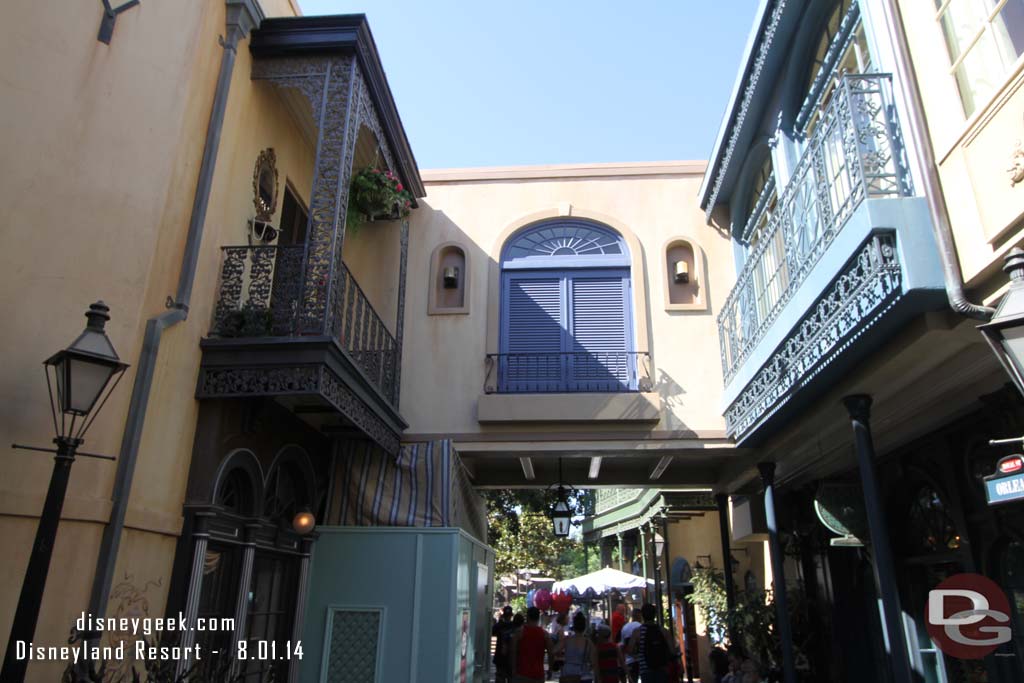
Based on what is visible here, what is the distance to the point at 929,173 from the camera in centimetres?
459

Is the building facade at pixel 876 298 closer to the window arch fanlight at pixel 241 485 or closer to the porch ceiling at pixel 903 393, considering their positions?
the porch ceiling at pixel 903 393

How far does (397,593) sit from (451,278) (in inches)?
169

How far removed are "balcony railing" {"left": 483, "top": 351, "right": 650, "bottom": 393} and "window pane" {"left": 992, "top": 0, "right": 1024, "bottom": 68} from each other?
224 inches

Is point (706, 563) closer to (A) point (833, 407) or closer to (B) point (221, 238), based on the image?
(A) point (833, 407)

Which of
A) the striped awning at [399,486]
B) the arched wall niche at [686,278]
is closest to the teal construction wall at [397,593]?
the striped awning at [399,486]

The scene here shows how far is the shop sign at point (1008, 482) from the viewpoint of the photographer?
12.0ft

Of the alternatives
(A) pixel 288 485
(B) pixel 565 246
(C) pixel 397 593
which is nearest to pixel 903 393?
(B) pixel 565 246

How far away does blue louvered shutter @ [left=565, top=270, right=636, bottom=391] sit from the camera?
9.43 metres

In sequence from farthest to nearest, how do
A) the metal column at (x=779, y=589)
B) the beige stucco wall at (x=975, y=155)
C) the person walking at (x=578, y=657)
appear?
the person walking at (x=578, y=657) → the metal column at (x=779, y=589) → the beige stucco wall at (x=975, y=155)

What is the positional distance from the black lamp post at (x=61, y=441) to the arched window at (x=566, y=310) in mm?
6013

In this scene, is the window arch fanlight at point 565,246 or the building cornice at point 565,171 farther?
the building cornice at point 565,171

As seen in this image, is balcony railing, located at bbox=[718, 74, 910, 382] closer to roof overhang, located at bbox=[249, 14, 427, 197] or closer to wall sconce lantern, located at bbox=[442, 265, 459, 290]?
wall sconce lantern, located at bbox=[442, 265, 459, 290]

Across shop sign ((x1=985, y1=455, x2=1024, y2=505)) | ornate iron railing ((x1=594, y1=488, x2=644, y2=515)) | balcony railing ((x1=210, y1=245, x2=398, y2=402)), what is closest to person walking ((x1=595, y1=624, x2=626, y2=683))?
balcony railing ((x1=210, y1=245, x2=398, y2=402))

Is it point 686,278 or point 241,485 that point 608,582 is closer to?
point 686,278
